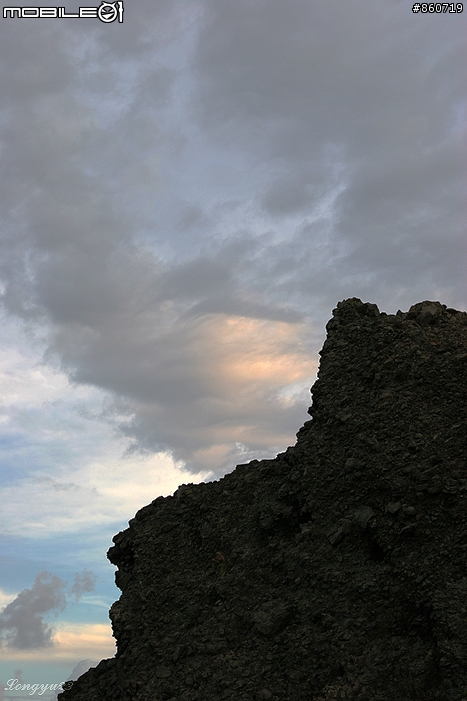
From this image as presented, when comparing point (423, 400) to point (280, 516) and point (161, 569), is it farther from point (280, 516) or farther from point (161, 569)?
point (161, 569)

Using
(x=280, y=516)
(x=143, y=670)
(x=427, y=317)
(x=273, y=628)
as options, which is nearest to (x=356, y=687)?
(x=273, y=628)

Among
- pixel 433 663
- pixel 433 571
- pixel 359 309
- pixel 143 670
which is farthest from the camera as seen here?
pixel 359 309

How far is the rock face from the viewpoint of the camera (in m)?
15.7

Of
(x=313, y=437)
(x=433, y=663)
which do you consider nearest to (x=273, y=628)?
(x=433, y=663)

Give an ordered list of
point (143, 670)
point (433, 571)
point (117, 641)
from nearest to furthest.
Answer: point (433, 571) < point (143, 670) < point (117, 641)

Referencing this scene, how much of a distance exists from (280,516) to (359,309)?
6.95m

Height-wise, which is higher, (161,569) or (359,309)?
(359,309)

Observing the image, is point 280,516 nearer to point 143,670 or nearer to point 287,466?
point 287,466

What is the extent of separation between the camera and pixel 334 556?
17.1 m

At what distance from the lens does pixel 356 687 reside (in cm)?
1491

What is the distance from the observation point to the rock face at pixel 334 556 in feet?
51.4

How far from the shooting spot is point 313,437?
19.2 m

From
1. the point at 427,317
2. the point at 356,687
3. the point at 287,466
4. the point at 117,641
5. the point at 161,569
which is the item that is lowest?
the point at 356,687

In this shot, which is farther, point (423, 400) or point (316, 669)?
point (423, 400)
